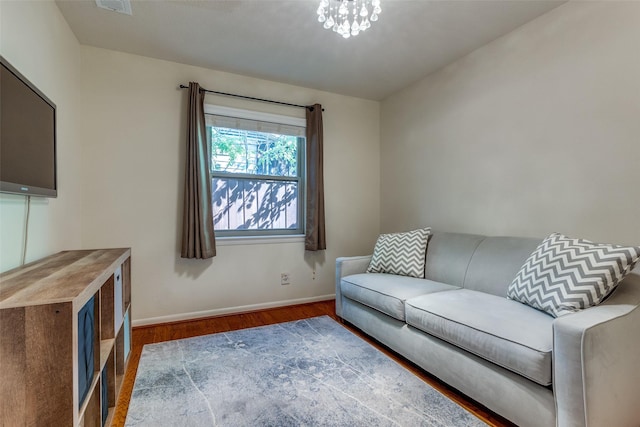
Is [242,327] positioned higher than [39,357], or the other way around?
[39,357]

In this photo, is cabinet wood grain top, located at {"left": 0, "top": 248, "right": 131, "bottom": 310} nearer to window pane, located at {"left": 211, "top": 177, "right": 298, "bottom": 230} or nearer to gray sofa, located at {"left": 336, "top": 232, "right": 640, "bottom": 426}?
window pane, located at {"left": 211, "top": 177, "right": 298, "bottom": 230}

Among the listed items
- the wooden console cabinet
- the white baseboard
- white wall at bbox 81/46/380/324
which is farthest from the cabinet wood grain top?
the white baseboard

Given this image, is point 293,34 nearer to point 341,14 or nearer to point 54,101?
point 341,14

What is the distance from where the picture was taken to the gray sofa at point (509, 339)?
1.16 meters

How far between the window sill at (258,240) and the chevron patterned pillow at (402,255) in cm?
94

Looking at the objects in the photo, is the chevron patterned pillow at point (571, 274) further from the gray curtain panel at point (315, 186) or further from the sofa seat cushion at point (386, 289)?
the gray curtain panel at point (315, 186)

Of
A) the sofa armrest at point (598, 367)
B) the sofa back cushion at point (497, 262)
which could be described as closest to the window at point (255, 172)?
the sofa back cushion at point (497, 262)

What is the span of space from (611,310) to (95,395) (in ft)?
7.38

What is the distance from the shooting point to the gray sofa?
1.16 metres

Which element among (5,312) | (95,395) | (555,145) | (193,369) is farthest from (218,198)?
(555,145)

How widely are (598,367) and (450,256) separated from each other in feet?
4.19

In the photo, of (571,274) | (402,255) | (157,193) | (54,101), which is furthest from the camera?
(157,193)

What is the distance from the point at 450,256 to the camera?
2412 mm

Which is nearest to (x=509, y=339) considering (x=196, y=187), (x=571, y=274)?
(x=571, y=274)
